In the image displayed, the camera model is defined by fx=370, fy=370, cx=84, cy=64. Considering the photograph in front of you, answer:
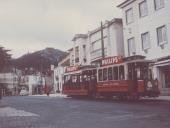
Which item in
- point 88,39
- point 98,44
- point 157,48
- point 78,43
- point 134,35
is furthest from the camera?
point 78,43

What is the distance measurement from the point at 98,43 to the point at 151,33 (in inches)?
606

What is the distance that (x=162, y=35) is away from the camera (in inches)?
1287

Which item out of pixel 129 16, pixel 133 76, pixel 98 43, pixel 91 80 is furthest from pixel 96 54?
pixel 133 76

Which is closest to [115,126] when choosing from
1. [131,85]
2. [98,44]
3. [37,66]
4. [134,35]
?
[131,85]

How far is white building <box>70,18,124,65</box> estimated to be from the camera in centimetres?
4412

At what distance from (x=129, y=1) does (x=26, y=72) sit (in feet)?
266

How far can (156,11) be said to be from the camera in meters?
33.4

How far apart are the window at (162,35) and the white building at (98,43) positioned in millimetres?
6446

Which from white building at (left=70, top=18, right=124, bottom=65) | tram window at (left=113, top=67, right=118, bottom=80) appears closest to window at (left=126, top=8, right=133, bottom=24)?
white building at (left=70, top=18, right=124, bottom=65)

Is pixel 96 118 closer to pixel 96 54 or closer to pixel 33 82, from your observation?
pixel 96 54

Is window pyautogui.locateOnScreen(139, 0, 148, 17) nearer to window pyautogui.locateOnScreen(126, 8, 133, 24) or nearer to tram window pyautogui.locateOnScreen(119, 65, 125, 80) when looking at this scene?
window pyautogui.locateOnScreen(126, 8, 133, 24)

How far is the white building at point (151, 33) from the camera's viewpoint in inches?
1264

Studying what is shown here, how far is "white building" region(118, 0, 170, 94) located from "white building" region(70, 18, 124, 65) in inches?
139

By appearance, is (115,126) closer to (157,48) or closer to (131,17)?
(157,48)
